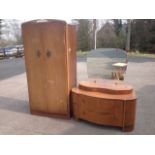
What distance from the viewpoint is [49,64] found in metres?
2.99

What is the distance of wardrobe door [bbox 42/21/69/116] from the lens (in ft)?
9.12

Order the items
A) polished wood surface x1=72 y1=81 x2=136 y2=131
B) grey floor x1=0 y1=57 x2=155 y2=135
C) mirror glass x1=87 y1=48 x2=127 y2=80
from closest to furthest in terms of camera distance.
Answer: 1. polished wood surface x1=72 y1=81 x2=136 y2=131
2. grey floor x1=0 y1=57 x2=155 y2=135
3. mirror glass x1=87 y1=48 x2=127 y2=80

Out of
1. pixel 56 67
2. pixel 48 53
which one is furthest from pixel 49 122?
A: pixel 48 53

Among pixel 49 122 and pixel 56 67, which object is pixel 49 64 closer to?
pixel 56 67

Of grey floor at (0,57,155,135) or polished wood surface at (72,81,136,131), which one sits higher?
polished wood surface at (72,81,136,131)

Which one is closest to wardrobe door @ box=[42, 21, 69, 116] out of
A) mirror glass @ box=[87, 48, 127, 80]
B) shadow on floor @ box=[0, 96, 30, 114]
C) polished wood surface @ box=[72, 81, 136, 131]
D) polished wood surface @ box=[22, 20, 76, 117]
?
polished wood surface @ box=[22, 20, 76, 117]

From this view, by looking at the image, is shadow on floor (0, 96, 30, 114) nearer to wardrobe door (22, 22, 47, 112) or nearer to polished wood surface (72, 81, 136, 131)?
wardrobe door (22, 22, 47, 112)

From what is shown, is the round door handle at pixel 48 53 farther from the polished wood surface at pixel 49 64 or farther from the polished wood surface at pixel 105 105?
the polished wood surface at pixel 105 105

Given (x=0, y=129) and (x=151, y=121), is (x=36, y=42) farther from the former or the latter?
(x=151, y=121)

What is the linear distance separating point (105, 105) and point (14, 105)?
82.4 inches

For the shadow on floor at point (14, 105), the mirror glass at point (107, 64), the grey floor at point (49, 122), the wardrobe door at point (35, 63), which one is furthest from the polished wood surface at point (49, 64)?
the mirror glass at point (107, 64)

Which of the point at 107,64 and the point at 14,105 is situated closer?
the point at 14,105

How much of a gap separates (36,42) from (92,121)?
1532 millimetres
